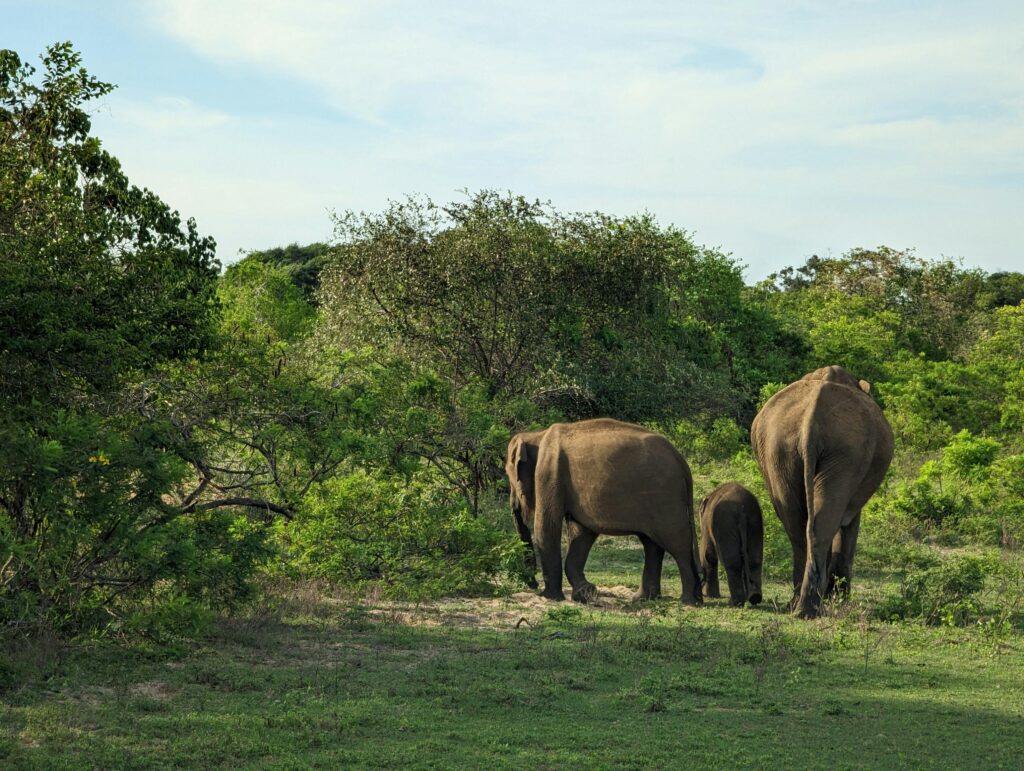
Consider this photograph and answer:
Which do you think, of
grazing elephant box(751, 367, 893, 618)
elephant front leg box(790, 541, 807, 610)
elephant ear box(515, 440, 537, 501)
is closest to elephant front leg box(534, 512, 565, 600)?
elephant ear box(515, 440, 537, 501)

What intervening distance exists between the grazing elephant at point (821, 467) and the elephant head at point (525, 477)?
112 inches

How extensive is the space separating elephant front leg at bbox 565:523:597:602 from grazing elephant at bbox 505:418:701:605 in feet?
0.04

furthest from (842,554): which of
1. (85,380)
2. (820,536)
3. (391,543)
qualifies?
(85,380)

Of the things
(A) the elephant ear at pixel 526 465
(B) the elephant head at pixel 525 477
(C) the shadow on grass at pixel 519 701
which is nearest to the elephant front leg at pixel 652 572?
(B) the elephant head at pixel 525 477

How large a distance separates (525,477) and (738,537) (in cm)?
283

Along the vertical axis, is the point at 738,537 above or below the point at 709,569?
above

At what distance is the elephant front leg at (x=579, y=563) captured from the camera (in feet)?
48.6

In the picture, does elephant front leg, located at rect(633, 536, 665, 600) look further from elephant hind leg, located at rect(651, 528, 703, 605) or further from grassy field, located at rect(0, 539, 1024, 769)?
grassy field, located at rect(0, 539, 1024, 769)

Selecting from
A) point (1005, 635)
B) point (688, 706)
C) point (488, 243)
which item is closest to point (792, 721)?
point (688, 706)

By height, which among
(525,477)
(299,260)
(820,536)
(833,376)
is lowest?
(820,536)

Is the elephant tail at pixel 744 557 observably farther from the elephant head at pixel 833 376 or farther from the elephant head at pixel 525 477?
the elephant head at pixel 525 477

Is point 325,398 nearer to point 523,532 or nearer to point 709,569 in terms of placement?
point 523,532

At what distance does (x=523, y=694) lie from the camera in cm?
960

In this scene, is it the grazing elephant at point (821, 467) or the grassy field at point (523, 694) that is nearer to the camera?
the grassy field at point (523, 694)
